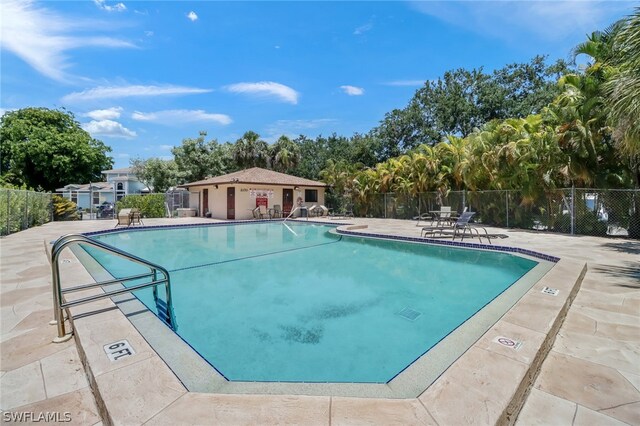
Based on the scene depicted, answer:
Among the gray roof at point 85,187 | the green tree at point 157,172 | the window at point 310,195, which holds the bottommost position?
the window at point 310,195

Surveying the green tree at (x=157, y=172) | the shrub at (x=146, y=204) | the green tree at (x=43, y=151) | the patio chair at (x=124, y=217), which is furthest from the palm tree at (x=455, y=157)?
the green tree at (x=43, y=151)

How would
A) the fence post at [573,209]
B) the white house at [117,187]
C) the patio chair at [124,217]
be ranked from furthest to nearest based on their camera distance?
the white house at [117,187] < the patio chair at [124,217] < the fence post at [573,209]

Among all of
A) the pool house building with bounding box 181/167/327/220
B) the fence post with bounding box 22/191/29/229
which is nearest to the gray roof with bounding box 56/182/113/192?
the pool house building with bounding box 181/167/327/220

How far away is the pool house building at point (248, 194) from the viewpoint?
22.2 meters

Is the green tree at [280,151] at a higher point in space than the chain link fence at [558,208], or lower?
higher

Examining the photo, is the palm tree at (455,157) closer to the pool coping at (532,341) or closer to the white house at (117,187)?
the pool coping at (532,341)

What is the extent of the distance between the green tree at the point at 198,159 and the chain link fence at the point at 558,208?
22.2m

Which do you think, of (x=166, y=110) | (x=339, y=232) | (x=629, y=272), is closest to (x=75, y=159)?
(x=166, y=110)

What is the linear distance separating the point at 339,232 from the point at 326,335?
9220 millimetres

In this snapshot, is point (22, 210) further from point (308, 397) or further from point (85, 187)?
point (85, 187)

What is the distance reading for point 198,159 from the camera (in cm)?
3253

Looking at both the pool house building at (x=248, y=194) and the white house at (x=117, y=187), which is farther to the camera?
the white house at (x=117, y=187)

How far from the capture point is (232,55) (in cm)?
1596

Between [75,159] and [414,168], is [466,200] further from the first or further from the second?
[75,159]
